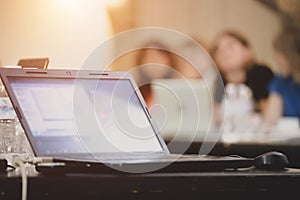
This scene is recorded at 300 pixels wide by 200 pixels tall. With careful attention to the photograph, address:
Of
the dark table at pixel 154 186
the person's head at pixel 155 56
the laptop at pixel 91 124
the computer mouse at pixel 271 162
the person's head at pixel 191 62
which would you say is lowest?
the dark table at pixel 154 186

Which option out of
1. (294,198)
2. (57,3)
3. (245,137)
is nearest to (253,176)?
(294,198)

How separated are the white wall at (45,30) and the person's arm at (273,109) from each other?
3.05 feet

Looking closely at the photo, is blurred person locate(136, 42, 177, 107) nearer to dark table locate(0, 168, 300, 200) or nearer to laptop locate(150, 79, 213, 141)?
laptop locate(150, 79, 213, 141)

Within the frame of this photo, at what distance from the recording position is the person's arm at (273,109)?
2117 millimetres

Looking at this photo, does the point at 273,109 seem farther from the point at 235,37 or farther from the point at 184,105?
the point at 184,105

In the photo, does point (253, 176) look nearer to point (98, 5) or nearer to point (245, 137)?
point (98, 5)

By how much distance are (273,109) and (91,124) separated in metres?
1.52

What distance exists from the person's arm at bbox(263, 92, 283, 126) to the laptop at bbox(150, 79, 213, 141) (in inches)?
11.7

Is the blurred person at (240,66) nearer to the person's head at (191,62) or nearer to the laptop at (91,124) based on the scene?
the person's head at (191,62)

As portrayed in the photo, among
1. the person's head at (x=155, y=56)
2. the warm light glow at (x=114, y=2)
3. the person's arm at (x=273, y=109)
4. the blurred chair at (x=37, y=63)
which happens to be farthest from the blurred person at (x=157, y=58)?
the blurred chair at (x=37, y=63)

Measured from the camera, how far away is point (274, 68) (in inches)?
85.0

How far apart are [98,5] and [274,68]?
2.87 feet

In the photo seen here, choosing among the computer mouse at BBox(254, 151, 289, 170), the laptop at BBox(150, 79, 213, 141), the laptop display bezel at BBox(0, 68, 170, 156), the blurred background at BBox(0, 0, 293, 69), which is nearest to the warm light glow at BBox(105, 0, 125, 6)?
the blurred background at BBox(0, 0, 293, 69)

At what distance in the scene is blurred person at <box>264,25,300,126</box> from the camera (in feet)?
7.04
